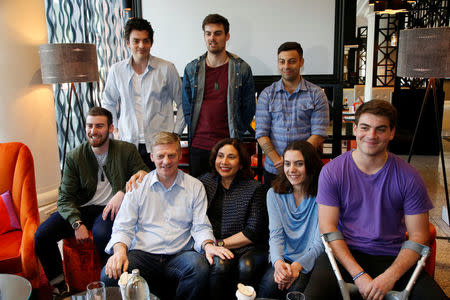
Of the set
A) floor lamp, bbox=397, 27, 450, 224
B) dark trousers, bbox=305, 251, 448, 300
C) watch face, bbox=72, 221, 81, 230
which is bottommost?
dark trousers, bbox=305, 251, 448, 300

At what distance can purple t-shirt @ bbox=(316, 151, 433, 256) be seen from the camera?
6.08 ft

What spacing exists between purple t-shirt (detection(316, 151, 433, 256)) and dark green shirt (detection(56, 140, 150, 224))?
51.8 inches

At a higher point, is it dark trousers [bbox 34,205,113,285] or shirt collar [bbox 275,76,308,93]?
shirt collar [bbox 275,76,308,93]

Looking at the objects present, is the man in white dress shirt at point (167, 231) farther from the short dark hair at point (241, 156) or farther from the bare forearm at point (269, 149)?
the bare forearm at point (269, 149)

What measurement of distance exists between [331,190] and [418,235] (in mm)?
438

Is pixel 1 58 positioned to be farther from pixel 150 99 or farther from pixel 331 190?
pixel 331 190

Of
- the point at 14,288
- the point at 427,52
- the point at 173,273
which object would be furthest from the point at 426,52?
the point at 14,288

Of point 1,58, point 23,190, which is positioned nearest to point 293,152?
point 23,190

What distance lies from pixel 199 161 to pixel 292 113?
2.48 feet

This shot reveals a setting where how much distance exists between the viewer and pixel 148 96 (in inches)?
115

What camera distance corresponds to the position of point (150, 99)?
116 inches

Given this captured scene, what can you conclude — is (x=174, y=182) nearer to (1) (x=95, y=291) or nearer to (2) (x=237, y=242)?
(2) (x=237, y=242)

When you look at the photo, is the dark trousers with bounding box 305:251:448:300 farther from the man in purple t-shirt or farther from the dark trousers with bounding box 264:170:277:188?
the dark trousers with bounding box 264:170:277:188

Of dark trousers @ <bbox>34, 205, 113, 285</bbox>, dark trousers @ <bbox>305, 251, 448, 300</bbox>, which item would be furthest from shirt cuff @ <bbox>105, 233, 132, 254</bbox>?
dark trousers @ <bbox>305, 251, 448, 300</bbox>
